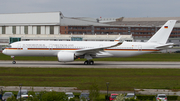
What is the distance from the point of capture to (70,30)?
11506cm

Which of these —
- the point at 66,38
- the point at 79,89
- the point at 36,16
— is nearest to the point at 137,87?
the point at 79,89

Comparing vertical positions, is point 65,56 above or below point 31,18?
below

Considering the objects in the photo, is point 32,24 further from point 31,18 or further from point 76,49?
point 76,49

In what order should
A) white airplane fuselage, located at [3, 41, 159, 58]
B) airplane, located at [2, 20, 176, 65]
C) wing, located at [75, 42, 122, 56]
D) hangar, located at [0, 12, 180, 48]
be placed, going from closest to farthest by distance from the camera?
1. wing, located at [75, 42, 122, 56]
2. airplane, located at [2, 20, 176, 65]
3. white airplane fuselage, located at [3, 41, 159, 58]
4. hangar, located at [0, 12, 180, 48]

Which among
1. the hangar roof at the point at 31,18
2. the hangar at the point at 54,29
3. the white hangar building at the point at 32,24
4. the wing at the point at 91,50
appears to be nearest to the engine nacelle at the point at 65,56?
the wing at the point at 91,50

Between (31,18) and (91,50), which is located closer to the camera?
(91,50)

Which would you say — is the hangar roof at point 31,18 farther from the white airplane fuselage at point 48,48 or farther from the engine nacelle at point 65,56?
the engine nacelle at point 65,56

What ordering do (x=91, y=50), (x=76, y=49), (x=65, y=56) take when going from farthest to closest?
(x=76, y=49) < (x=91, y=50) < (x=65, y=56)

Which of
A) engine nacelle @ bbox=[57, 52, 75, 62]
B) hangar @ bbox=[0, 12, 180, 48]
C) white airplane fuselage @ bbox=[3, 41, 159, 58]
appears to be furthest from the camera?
hangar @ bbox=[0, 12, 180, 48]

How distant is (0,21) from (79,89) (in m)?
95.6

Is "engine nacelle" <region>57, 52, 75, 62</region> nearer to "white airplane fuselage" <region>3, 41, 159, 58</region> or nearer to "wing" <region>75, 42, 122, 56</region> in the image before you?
"wing" <region>75, 42, 122, 56</region>

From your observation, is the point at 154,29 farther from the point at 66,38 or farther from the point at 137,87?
the point at 137,87

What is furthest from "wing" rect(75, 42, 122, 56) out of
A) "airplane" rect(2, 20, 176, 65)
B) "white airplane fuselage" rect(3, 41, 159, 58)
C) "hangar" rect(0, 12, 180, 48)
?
"hangar" rect(0, 12, 180, 48)

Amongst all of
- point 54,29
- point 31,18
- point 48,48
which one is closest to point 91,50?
point 48,48
